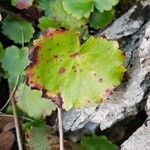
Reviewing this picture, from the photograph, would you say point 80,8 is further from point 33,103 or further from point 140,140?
point 140,140

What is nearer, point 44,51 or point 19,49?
point 44,51

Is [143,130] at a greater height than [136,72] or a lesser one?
lesser

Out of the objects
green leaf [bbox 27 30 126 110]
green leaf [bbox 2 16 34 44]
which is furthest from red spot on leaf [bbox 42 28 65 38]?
green leaf [bbox 2 16 34 44]

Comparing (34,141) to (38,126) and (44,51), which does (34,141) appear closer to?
(38,126)

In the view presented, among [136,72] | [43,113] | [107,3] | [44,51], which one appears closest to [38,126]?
[43,113]

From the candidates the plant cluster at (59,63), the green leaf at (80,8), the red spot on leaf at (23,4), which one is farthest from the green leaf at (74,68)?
the red spot on leaf at (23,4)
